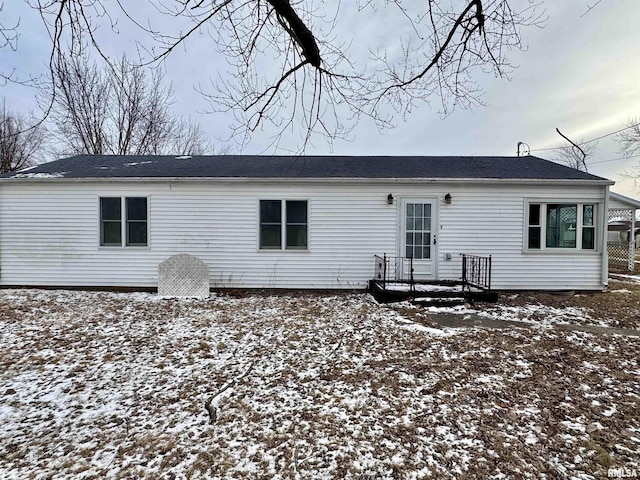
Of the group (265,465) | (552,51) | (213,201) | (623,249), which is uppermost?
(552,51)

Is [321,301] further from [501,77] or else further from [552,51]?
[552,51]

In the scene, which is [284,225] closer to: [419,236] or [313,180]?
[313,180]

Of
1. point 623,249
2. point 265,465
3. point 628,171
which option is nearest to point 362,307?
point 265,465

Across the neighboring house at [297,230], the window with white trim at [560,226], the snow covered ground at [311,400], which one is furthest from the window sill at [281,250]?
the window with white trim at [560,226]

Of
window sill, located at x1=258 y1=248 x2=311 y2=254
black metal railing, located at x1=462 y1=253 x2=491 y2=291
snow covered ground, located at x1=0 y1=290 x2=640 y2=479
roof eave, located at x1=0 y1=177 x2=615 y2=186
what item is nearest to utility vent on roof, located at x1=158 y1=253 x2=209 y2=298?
window sill, located at x1=258 y1=248 x2=311 y2=254

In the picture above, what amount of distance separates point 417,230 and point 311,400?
6295 mm

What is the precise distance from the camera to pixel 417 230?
28.0 ft

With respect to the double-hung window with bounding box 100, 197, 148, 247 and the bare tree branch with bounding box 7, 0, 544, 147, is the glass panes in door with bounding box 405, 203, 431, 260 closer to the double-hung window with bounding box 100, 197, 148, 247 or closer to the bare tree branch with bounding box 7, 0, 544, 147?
the bare tree branch with bounding box 7, 0, 544, 147

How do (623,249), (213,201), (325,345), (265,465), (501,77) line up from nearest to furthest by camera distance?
1. (265,465)
2. (325,345)
3. (501,77)
4. (213,201)
5. (623,249)

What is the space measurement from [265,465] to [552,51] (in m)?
9.42

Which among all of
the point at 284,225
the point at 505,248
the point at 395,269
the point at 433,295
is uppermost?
the point at 284,225

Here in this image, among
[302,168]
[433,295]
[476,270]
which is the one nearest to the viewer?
[433,295]

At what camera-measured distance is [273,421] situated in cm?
285

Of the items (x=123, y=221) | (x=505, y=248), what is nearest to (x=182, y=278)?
(x=123, y=221)
